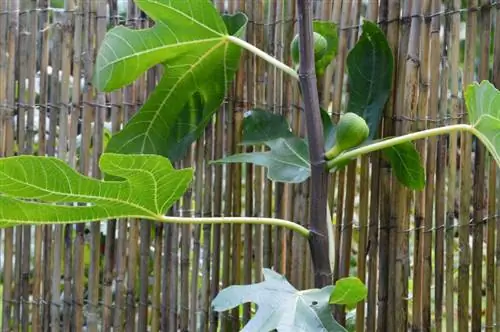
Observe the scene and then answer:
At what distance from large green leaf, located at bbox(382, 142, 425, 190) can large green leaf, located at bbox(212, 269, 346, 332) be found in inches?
10.8

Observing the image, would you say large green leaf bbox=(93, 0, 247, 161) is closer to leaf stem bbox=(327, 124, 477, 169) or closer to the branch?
the branch

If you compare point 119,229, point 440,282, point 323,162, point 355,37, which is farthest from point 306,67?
point 119,229

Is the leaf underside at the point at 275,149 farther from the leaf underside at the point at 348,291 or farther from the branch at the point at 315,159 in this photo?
the leaf underside at the point at 348,291

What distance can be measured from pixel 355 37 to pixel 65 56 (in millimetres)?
662

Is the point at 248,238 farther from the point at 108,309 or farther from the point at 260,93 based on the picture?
the point at 108,309

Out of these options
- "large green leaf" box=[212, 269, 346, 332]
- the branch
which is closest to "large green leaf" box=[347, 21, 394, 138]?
the branch

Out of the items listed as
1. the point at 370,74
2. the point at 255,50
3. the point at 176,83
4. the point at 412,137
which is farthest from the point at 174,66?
the point at 412,137

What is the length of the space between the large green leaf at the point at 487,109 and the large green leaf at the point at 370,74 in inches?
9.0

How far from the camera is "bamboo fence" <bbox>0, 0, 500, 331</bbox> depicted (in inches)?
45.0

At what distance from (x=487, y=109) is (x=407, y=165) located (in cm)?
21

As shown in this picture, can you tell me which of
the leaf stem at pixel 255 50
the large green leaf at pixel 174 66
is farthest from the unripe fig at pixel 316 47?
the large green leaf at pixel 174 66

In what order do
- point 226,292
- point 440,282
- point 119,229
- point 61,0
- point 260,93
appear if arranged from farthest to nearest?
point 61,0, point 119,229, point 260,93, point 440,282, point 226,292

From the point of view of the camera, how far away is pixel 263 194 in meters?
1.35

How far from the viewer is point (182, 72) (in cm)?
124
